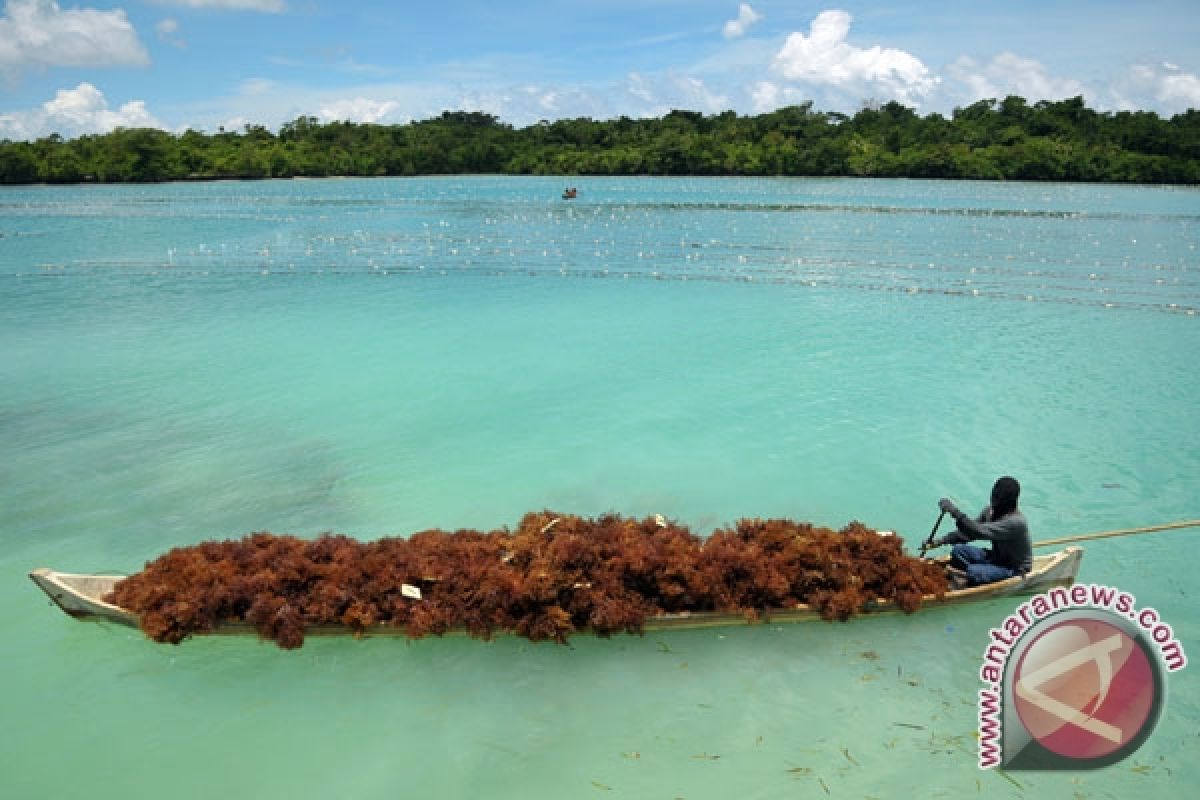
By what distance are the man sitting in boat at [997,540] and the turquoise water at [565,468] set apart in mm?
567

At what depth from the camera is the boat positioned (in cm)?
816

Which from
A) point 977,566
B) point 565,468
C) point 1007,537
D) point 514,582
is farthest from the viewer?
point 565,468

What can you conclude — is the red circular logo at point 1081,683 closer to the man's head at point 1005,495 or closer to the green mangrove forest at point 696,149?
the man's head at point 1005,495

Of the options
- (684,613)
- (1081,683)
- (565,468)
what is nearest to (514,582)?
(684,613)

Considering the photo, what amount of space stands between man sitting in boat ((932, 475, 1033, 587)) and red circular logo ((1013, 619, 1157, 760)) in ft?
7.72

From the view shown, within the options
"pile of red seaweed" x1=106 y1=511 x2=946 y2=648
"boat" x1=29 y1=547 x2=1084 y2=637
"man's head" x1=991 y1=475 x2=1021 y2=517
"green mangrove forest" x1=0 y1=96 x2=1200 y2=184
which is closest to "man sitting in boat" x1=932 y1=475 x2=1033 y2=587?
"man's head" x1=991 y1=475 x2=1021 y2=517

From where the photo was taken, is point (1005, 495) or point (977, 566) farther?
point (977, 566)

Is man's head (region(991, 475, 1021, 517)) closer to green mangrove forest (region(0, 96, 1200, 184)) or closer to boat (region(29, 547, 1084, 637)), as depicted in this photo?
boat (region(29, 547, 1084, 637))

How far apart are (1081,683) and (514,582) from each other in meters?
5.03

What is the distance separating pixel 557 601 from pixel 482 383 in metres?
10.8

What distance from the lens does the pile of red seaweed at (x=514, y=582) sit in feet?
26.5

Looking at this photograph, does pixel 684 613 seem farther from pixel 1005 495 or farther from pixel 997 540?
pixel 1005 495

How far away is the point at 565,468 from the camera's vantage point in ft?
44.1

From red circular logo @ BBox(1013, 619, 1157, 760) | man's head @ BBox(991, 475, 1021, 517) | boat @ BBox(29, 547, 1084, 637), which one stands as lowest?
boat @ BBox(29, 547, 1084, 637)
